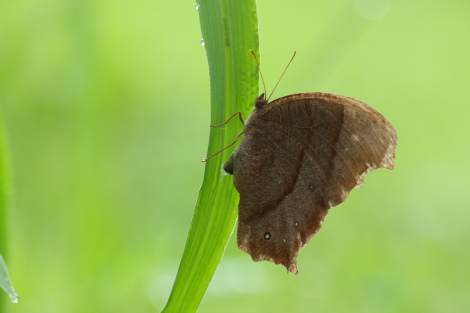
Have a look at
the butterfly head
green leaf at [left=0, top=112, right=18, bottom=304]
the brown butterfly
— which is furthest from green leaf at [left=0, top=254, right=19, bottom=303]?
the butterfly head

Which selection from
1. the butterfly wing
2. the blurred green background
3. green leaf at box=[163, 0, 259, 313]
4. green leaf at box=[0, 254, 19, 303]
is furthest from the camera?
the blurred green background

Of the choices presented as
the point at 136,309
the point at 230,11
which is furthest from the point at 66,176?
the point at 230,11

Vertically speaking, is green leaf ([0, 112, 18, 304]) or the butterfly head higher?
the butterfly head

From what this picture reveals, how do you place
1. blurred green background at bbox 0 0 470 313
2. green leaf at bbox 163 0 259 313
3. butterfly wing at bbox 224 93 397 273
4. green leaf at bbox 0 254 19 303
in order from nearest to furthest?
green leaf at bbox 0 254 19 303
green leaf at bbox 163 0 259 313
butterfly wing at bbox 224 93 397 273
blurred green background at bbox 0 0 470 313

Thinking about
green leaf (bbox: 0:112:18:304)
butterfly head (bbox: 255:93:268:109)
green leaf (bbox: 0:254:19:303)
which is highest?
butterfly head (bbox: 255:93:268:109)

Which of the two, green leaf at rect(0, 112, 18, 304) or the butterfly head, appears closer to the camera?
green leaf at rect(0, 112, 18, 304)

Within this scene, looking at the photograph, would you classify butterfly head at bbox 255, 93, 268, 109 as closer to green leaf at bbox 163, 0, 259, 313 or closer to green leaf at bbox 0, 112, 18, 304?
green leaf at bbox 163, 0, 259, 313

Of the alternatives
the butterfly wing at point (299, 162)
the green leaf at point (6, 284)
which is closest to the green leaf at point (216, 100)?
the butterfly wing at point (299, 162)
